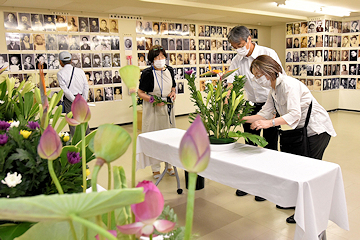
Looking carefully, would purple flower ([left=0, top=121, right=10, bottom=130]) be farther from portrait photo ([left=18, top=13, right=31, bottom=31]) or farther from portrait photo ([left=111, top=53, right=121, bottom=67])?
portrait photo ([left=111, top=53, right=121, bottom=67])

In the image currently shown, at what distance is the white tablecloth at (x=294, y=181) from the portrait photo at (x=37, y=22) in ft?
18.1

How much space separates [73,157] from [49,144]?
17.1 inches

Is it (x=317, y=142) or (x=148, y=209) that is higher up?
A: (x=148, y=209)

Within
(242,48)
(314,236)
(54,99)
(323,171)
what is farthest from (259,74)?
(54,99)

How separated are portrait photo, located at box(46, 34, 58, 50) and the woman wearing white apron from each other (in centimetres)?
363

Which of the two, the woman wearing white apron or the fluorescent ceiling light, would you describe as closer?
the woman wearing white apron

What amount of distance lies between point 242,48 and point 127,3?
3.40m

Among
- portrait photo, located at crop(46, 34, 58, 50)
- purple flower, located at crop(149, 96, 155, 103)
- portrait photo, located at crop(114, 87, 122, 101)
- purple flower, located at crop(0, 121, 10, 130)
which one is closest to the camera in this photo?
purple flower, located at crop(0, 121, 10, 130)

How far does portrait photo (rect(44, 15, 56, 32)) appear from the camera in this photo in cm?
647

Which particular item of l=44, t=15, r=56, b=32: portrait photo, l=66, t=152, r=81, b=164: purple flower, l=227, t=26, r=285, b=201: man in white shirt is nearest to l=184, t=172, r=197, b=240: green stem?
l=66, t=152, r=81, b=164: purple flower

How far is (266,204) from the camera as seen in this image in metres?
3.29

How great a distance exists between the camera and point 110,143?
0.34 m

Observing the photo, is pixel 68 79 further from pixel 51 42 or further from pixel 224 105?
pixel 224 105

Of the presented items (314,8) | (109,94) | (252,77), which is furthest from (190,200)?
Result: (314,8)
